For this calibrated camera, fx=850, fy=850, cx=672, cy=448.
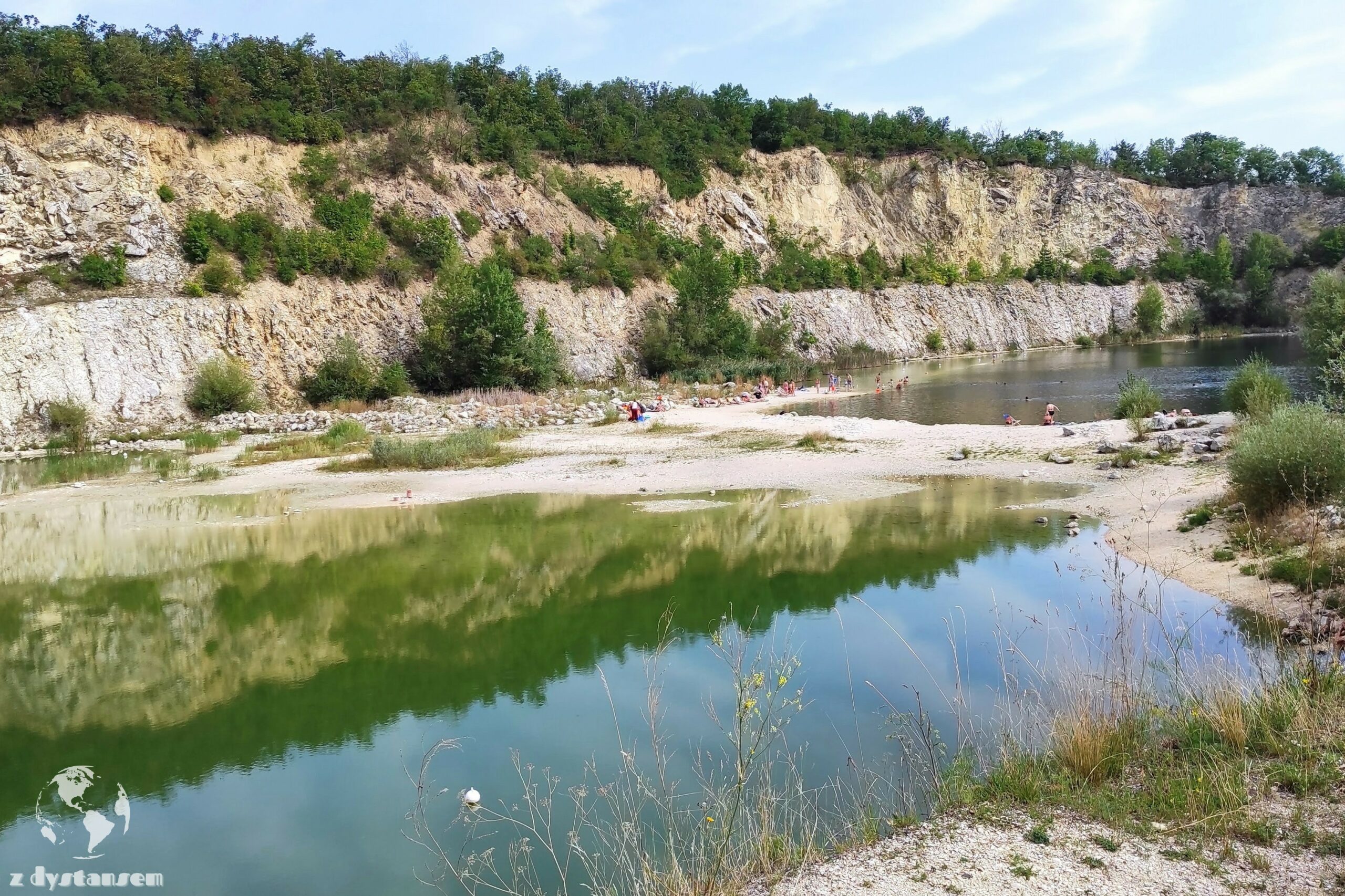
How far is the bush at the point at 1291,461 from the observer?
12.9m

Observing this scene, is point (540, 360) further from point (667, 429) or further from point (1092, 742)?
point (1092, 742)

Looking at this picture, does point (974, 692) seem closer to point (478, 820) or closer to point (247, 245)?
point (478, 820)

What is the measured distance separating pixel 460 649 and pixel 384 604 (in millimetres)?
2898

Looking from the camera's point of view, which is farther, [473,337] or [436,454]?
[473,337]

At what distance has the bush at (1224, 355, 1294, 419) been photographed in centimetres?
2234

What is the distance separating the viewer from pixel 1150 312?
90000 mm

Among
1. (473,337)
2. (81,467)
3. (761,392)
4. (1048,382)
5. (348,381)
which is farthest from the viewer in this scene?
(1048,382)

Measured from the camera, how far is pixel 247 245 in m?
41.2

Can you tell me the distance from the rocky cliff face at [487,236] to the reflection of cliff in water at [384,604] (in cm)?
1912

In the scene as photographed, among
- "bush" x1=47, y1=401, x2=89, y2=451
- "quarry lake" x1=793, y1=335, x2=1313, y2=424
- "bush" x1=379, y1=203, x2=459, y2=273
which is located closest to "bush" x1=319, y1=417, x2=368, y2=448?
"bush" x1=47, y1=401, x2=89, y2=451

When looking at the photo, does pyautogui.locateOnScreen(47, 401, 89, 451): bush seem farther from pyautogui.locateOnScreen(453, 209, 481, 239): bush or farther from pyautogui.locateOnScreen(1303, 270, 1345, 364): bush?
pyautogui.locateOnScreen(1303, 270, 1345, 364): bush

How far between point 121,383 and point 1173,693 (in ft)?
126

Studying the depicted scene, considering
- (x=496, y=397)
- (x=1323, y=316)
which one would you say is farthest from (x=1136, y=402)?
(x=496, y=397)

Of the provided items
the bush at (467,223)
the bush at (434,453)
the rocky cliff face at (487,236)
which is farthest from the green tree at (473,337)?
the bush at (434,453)
